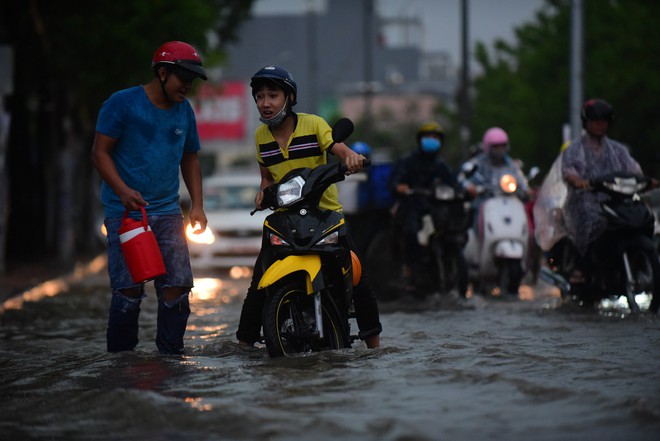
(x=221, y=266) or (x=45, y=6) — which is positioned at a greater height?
(x=45, y=6)

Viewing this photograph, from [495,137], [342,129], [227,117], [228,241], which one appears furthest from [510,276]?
[227,117]

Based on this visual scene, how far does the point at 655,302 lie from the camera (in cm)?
1173

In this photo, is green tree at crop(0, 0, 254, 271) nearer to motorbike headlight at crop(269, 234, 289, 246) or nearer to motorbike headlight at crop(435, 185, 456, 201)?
motorbike headlight at crop(435, 185, 456, 201)

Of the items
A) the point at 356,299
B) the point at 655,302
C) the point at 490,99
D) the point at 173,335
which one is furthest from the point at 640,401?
the point at 490,99

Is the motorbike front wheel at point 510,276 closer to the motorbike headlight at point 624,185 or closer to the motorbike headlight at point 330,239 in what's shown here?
the motorbike headlight at point 624,185

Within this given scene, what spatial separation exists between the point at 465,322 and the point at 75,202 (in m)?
23.8

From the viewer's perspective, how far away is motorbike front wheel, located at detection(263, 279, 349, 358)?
834 cm

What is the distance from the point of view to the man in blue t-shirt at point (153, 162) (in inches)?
344

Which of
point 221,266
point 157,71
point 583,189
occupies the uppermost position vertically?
point 157,71

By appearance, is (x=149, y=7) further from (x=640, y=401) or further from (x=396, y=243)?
(x=640, y=401)

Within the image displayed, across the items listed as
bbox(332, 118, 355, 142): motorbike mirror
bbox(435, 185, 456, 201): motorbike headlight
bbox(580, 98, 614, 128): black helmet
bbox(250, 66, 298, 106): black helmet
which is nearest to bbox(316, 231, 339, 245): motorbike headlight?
bbox(332, 118, 355, 142): motorbike mirror

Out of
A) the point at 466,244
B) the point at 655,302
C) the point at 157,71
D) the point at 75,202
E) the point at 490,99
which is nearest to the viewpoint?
the point at 157,71

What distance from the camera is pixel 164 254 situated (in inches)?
347

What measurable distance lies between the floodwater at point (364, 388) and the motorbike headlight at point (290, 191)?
84cm
